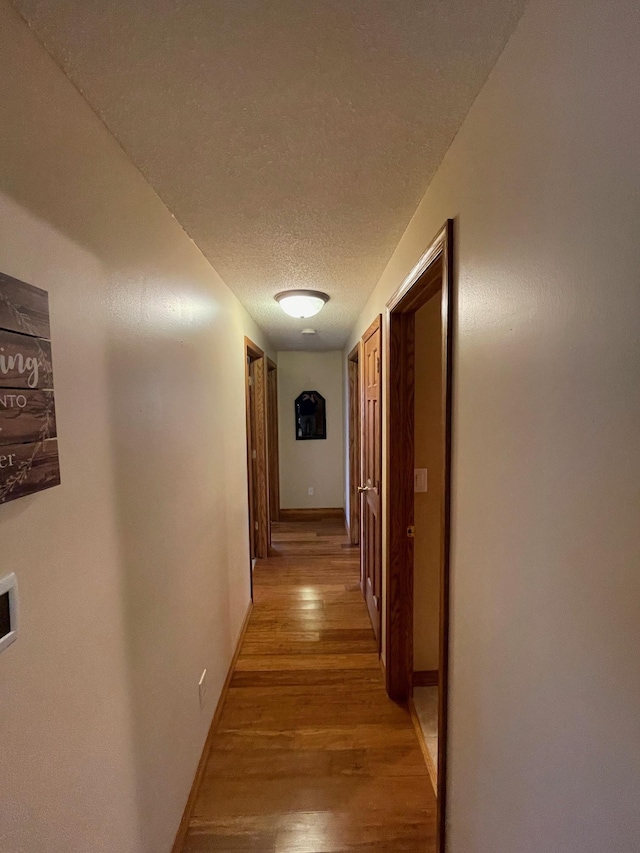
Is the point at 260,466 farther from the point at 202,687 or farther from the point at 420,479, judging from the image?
the point at 202,687

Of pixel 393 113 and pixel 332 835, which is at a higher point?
pixel 393 113

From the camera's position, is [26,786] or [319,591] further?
[319,591]

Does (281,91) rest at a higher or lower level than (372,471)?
higher

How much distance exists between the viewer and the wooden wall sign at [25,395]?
1.97 ft

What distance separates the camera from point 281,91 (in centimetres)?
83

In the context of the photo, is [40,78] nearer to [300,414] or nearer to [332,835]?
[332,835]

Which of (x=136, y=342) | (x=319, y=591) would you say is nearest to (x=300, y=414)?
(x=319, y=591)

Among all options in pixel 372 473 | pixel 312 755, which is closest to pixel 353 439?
pixel 372 473

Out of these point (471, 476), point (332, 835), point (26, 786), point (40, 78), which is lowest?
point (332, 835)

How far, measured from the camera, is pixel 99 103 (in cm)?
85

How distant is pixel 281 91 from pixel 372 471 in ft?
6.71

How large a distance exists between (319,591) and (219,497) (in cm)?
157

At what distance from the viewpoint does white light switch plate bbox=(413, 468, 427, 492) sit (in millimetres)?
2045

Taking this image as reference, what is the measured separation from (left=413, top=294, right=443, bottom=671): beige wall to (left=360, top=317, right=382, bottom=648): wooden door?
0.23 meters
